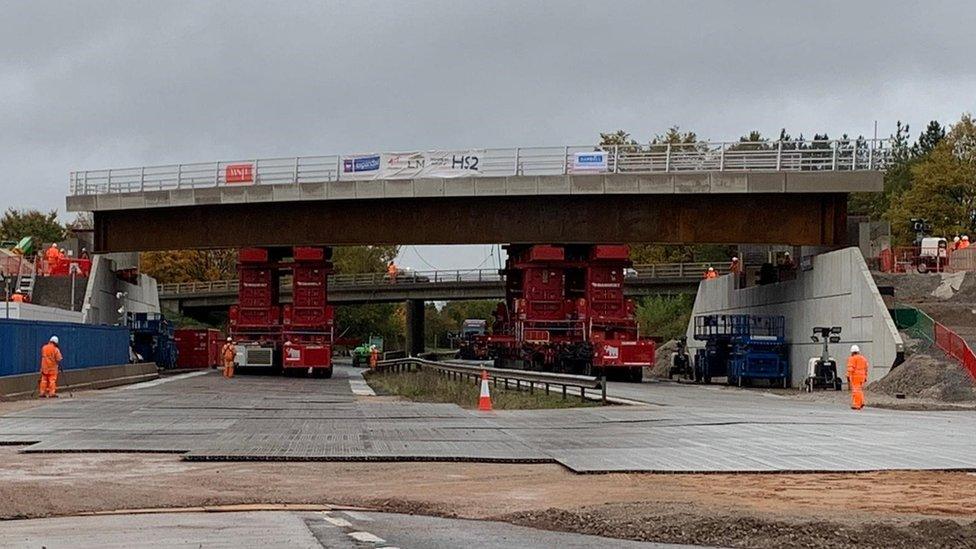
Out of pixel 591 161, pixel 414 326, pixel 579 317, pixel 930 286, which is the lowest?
pixel 414 326

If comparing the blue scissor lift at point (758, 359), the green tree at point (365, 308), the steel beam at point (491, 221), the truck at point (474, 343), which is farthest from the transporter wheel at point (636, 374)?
the green tree at point (365, 308)

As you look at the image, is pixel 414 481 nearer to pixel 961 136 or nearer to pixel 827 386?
A: pixel 827 386

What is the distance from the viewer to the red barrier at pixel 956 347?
3669 cm

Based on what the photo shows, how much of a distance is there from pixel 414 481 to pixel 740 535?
547 cm

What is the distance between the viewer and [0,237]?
124000 millimetres

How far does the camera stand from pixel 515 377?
35906 millimetres

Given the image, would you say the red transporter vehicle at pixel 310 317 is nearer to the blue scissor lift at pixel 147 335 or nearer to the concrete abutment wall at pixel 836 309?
the blue scissor lift at pixel 147 335

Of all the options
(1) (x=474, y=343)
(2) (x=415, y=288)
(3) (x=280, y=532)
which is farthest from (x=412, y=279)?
(3) (x=280, y=532)

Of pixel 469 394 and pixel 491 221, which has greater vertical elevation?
pixel 491 221

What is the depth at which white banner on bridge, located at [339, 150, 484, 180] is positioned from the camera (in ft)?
160

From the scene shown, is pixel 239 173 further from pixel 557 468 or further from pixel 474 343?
pixel 557 468

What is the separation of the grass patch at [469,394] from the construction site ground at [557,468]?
368 cm

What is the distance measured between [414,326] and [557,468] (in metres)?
94.5

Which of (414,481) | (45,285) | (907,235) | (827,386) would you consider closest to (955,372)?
(827,386)
